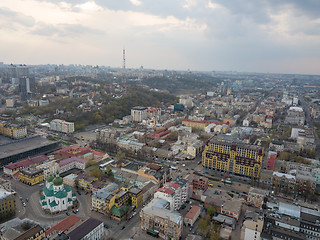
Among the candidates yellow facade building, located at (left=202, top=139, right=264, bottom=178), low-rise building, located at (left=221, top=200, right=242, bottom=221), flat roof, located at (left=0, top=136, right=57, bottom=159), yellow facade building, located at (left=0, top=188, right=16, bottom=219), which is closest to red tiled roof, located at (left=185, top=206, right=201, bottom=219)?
low-rise building, located at (left=221, top=200, right=242, bottom=221)

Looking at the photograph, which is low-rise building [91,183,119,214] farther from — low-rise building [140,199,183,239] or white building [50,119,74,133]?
white building [50,119,74,133]

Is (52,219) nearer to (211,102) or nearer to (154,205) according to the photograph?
(154,205)

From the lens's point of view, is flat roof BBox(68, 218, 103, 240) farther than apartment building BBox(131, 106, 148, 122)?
No

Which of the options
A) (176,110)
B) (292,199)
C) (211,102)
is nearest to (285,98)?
(211,102)

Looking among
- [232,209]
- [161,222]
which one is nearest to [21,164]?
[161,222]

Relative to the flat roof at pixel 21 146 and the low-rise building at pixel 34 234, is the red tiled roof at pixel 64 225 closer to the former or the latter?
the low-rise building at pixel 34 234

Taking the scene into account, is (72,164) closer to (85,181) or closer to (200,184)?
(85,181)

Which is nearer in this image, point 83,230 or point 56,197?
point 83,230
